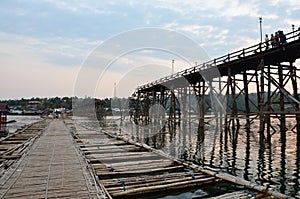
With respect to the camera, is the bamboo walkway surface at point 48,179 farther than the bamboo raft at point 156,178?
No

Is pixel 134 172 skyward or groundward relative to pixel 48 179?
groundward

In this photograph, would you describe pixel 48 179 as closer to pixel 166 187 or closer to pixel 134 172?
pixel 134 172

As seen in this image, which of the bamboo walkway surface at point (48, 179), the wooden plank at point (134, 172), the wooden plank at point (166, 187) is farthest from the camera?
the wooden plank at point (134, 172)

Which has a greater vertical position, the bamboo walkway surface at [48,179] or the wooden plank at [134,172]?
the bamboo walkway surface at [48,179]

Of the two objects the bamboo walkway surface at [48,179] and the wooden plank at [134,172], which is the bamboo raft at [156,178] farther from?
the bamboo walkway surface at [48,179]

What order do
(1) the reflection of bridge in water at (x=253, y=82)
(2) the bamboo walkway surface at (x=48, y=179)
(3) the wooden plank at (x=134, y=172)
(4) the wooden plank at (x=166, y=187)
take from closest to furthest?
(2) the bamboo walkway surface at (x=48, y=179) < (4) the wooden plank at (x=166, y=187) < (3) the wooden plank at (x=134, y=172) < (1) the reflection of bridge in water at (x=253, y=82)

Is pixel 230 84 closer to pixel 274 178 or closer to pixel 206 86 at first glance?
pixel 206 86

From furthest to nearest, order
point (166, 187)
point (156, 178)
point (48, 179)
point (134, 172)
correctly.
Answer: point (134, 172), point (156, 178), point (166, 187), point (48, 179)

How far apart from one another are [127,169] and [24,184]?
13.7ft

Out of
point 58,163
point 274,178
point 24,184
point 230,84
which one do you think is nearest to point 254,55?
point 230,84

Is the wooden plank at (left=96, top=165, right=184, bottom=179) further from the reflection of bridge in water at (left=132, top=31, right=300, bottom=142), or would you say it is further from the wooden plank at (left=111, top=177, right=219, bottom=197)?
the reflection of bridge in water at (left=132, top=31, right=300, bottom=142)

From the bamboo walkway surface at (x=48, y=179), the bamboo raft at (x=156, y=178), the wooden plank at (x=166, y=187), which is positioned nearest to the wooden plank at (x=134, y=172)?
the bamboo raft at (x=156, y=178)

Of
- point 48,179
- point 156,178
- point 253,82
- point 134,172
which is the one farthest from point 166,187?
point 253,82

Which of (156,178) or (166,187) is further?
(156,178)
